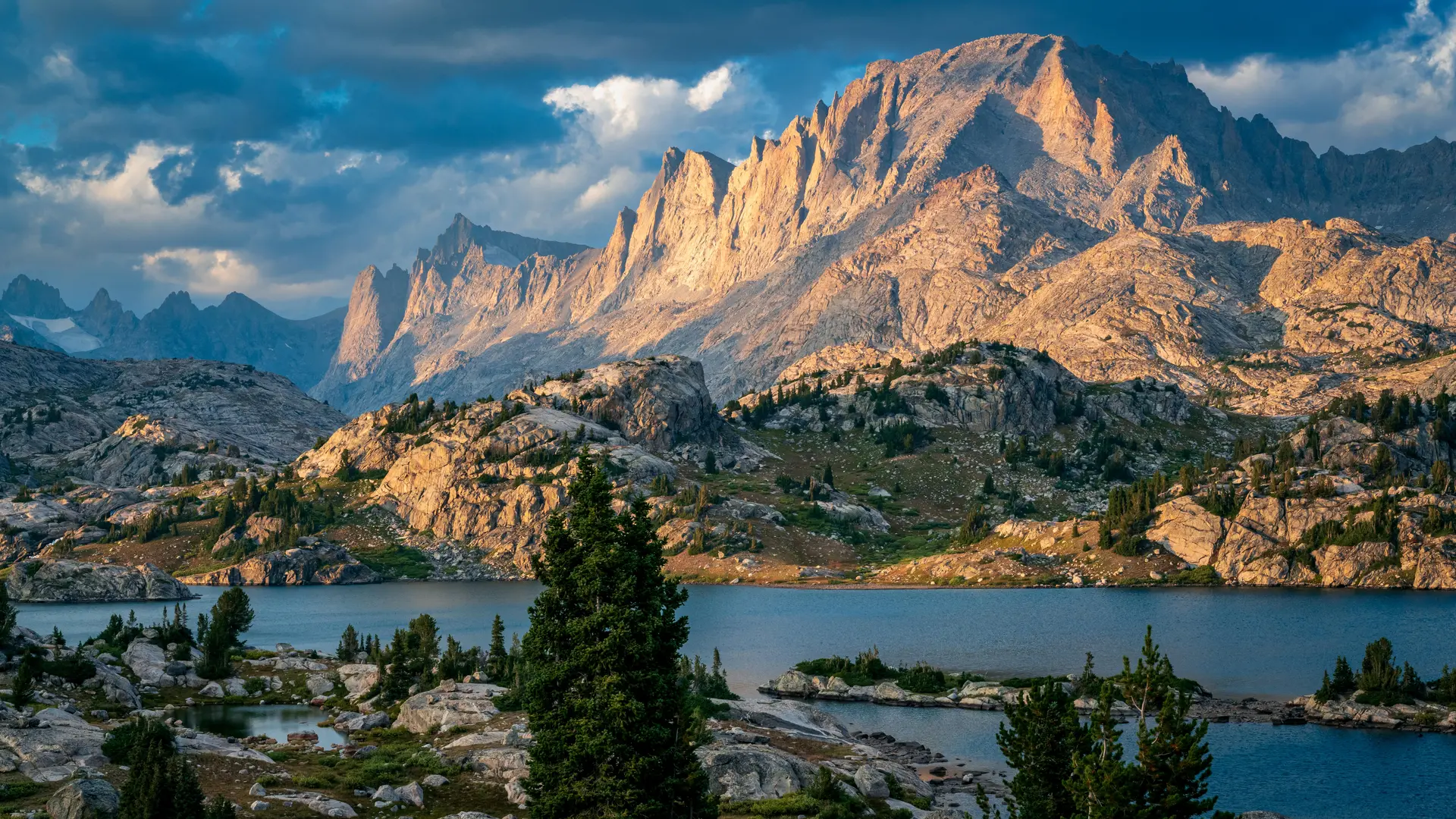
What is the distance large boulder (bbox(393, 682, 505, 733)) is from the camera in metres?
70.5

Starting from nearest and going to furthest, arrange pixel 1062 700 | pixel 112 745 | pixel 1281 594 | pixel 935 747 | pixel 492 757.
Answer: pixel 1062 700
pixel 112 745
pixel 492 757
pixel 935 747
pixel 1281 594

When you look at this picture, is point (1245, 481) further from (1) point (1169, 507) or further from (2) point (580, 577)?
(2) point (580, 577)

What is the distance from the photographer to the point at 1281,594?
540 feet

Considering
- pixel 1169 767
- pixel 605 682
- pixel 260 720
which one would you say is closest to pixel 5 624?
pixel 260 720

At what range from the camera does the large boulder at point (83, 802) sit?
1660 inches

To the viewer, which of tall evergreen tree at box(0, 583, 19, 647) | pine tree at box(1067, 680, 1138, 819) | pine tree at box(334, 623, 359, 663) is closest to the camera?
pine tree at box(1067, 680, 1138, 819)

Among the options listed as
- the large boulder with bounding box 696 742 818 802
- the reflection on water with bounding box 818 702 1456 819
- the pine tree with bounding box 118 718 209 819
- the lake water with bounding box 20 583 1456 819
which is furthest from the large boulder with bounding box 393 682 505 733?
the lake water with bounding box 20 583 1456 819

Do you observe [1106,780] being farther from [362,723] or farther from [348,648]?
[348,648]

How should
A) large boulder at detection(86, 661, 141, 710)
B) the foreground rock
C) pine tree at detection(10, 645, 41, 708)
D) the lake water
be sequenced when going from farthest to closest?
the foreground rock, large boulder at detection(86, 661, 141, 710), the lake water, pine tree at detection(10, 645, 41, 708)

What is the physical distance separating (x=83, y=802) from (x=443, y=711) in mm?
30395

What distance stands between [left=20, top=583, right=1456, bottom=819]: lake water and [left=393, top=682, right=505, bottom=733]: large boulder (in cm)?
3170

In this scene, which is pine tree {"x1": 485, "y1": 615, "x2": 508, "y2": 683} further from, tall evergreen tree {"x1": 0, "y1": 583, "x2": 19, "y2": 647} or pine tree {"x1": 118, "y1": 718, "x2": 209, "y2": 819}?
pine tree {"x1": 118, "y1": 718, "x2": 209, "y2": 819}

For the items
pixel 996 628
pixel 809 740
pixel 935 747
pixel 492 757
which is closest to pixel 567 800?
pixel 492 757

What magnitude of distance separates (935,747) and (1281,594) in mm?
106700
